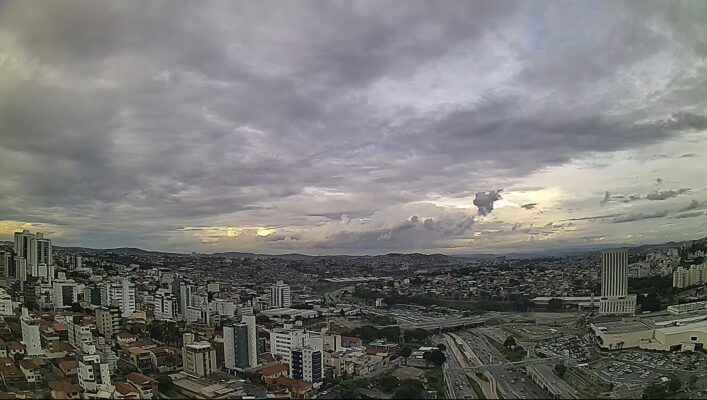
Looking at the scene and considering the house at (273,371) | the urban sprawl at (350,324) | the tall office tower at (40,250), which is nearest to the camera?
the urban sprawl at (350,324)

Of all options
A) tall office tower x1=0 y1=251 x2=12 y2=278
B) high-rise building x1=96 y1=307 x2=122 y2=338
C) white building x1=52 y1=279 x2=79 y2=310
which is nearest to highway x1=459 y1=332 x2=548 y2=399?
high-rise building x1=96 y1=307 x2=122 y2=338

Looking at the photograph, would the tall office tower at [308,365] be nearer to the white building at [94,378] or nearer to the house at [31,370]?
the white building at [94,378]

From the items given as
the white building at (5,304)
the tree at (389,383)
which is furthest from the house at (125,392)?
the white building at (5,304)

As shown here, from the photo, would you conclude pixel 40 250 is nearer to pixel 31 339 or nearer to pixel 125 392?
pixel 31 339

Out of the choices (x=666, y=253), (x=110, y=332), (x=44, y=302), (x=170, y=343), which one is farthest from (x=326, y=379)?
(x=666, y=253)

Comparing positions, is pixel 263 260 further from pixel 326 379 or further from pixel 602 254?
pixel 602 254
